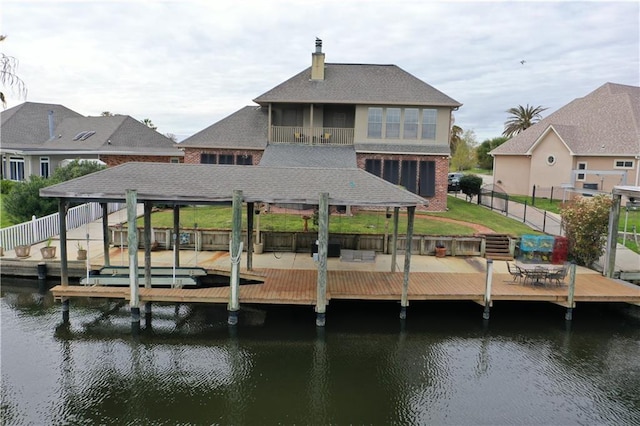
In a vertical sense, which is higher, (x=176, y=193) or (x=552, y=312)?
(x=176, y=193)

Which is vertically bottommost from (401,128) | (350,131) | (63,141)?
(63,141)

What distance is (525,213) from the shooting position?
26.2m

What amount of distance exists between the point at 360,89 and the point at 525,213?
1189 centimetres

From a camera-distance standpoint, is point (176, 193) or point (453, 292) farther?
point (453, 292)

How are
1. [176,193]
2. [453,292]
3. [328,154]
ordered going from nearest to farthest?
[176,193] → [453,292] → [328,154]

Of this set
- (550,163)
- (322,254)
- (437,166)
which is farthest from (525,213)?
(322,254)

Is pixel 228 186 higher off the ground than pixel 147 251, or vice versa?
pixel 228 186

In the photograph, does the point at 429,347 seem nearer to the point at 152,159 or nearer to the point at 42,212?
the point at 42,212

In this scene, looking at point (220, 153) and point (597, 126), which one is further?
point (597, 126)

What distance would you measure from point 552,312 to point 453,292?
4040 mm

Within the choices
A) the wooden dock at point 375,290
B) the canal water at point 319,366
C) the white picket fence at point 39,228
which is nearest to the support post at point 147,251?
the wooden dock at point 375,290

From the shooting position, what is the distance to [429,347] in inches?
491

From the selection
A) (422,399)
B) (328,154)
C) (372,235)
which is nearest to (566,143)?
(328,154)

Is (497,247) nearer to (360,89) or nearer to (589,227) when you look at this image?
(589,227)
